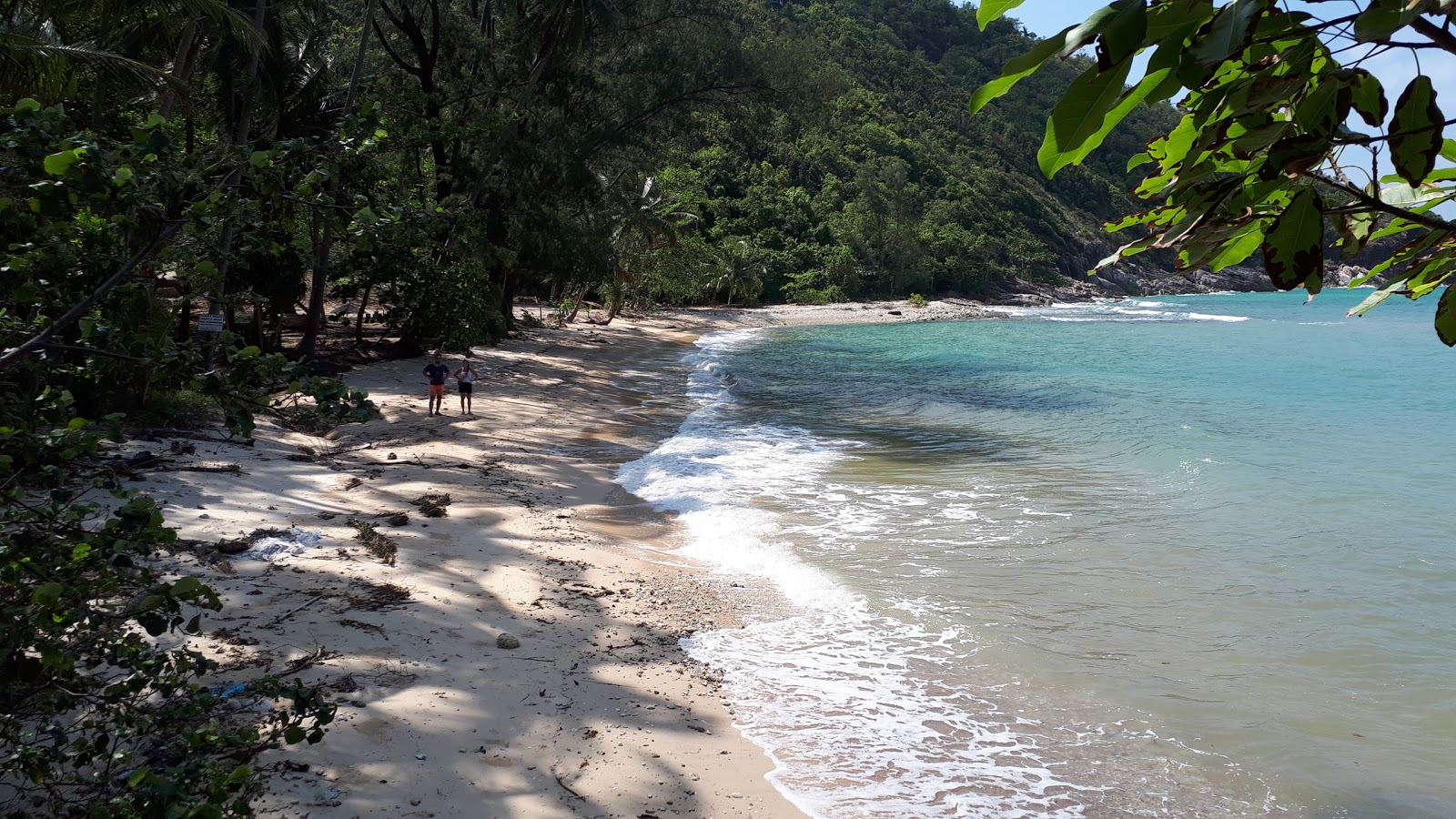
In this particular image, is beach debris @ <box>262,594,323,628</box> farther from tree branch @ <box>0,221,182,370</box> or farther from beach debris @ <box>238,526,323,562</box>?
tree branch @ <box>0,221,182,370</box>

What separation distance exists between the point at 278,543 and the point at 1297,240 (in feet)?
22.2

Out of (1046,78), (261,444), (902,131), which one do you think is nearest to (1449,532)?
(261,444)

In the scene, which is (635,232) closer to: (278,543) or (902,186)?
(278,543)

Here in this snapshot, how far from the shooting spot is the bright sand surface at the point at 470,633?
4.02 metres

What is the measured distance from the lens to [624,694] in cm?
508

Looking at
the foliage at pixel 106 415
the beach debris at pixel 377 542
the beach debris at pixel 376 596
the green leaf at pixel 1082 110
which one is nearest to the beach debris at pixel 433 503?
the beach debris at pixel 377 542

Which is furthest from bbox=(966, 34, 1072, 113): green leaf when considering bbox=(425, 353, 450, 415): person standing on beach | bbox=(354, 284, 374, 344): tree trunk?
bbox=(354, 284, 374, 344): tree trunk

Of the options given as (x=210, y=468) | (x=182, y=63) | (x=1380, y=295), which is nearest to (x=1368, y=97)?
(x=1380, y=295)

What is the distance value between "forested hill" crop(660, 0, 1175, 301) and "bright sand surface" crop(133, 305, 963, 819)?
28459mm

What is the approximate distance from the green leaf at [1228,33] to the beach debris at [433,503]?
793 cm

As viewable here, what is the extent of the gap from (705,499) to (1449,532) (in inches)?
297

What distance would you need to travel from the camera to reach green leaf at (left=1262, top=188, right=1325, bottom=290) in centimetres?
→ 120

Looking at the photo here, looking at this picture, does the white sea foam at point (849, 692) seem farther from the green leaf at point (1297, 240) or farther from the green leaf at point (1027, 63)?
the green leaf at point (1027, 63)

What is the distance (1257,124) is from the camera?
47.1 inches
